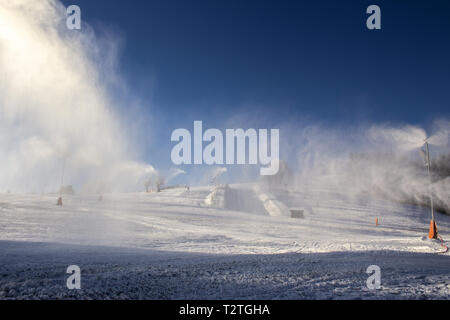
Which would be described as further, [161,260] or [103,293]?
[161,260]

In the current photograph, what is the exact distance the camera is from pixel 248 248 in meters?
11.0

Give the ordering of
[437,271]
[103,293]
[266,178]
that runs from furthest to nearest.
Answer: [266,178]
[437,271]
[103,293]
